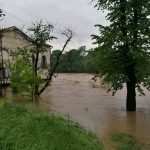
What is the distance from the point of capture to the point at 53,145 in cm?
1121

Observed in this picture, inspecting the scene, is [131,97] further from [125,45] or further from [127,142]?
[127,142]

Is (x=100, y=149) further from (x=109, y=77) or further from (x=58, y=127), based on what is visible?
(x=109, y=77)

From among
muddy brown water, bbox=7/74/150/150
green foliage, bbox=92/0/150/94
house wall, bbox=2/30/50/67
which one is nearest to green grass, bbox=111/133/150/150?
muddy brown water, bbox=7/74/150/150

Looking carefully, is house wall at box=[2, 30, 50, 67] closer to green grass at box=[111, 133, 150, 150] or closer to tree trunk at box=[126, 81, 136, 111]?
tree trunk at box=[126, 81, 136, 111]

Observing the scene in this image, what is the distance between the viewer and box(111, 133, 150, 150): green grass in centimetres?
1469

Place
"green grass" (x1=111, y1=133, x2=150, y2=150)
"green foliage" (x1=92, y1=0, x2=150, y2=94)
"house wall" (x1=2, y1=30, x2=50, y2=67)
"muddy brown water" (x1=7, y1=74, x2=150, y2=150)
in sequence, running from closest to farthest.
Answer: "green grass" (x1=111, y1=133, x2=150, y2=150)
"muddy brown water" (x1=7, y1=74, x2=150, y2=150)
"green foliage" (x1=92, y1=0, x2=150, y2=94)
"house wall" (x1=2, y1=30, x2=50, y2=67)

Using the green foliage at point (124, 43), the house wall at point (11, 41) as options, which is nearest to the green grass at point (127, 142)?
the green foliage at point (124, 43)

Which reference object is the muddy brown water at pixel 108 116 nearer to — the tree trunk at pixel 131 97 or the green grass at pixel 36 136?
the tree trunk at pixel 131 97

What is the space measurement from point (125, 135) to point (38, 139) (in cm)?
613

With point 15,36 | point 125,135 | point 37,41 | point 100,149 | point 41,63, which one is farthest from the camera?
point 41,63

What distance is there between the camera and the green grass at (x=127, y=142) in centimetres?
1469

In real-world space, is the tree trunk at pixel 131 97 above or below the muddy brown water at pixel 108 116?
above

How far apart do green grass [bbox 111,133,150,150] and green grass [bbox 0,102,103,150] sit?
1.17m

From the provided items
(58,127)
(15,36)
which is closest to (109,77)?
(58,127)
